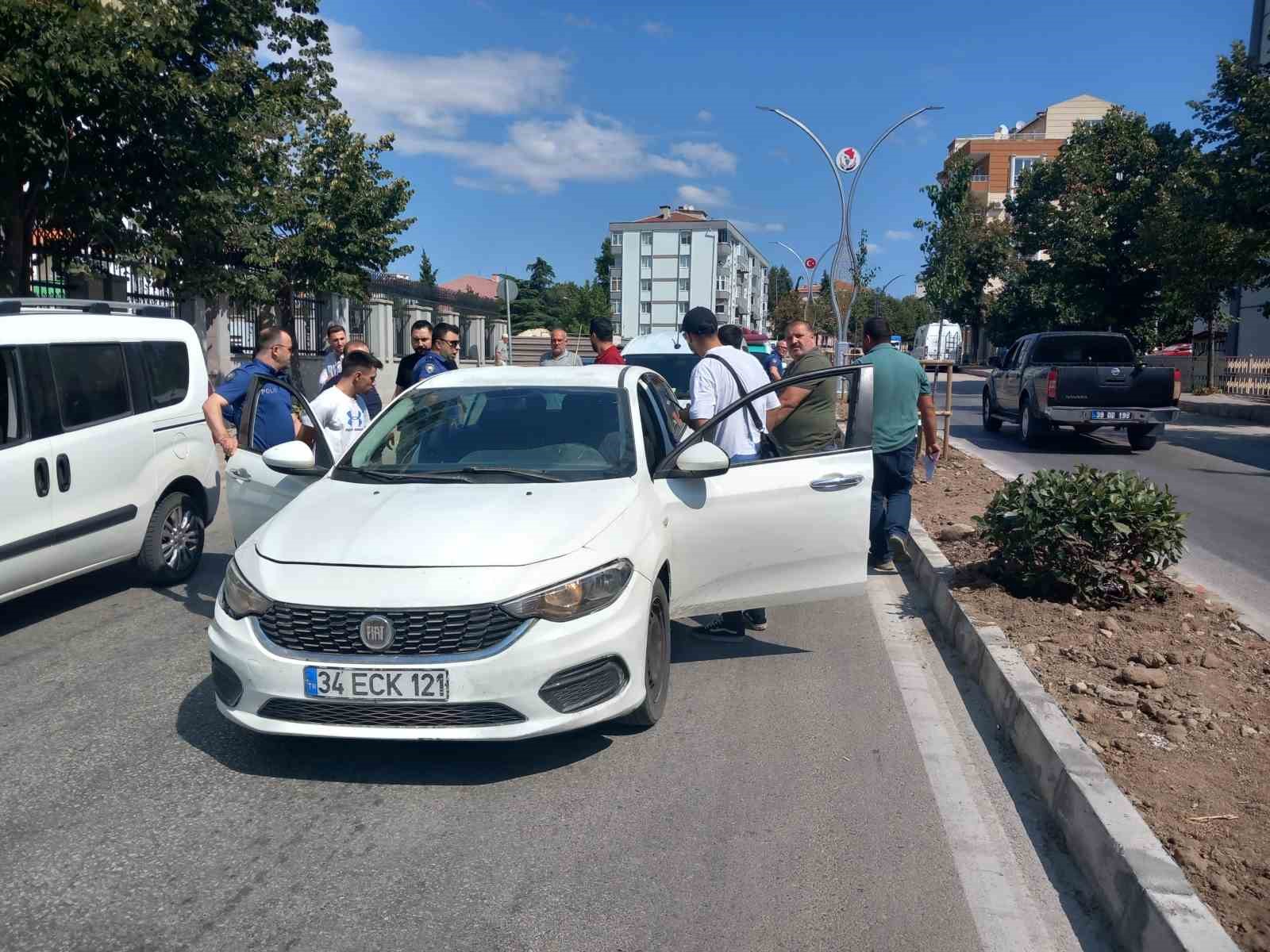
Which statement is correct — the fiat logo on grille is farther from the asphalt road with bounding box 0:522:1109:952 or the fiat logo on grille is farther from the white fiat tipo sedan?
the asphalt road with bounding box 0:522:1109:952

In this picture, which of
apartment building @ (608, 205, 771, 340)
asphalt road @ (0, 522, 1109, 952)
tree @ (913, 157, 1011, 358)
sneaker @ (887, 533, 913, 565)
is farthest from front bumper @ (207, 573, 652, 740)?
apartment building @ (608, 205, 771, 340)

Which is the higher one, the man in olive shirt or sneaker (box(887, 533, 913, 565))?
the man in olive shirt

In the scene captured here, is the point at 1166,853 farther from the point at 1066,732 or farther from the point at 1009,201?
the point at 1009,201

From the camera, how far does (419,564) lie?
408cm

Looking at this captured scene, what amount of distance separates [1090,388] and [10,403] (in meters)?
14.7

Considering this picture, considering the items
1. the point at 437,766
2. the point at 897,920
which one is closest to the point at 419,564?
the point at 437,766

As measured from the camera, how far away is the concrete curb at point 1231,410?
24125 mm

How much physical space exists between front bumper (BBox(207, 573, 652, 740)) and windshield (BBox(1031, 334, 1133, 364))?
1569 centimetres

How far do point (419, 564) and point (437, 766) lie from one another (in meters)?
A: 0.88

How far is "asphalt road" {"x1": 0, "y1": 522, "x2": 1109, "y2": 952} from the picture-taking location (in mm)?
3186

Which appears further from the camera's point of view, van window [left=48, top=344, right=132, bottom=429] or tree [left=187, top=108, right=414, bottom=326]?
tree [left=187, top=108, right=414, bottom=326]

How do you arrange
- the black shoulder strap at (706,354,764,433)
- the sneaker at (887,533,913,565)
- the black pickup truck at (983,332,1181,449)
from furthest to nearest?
the black pickup truck at (983,332,1181,449) → the sneaker at (887,533,913,565) → the black shoulder strap at (706,354,764,433)

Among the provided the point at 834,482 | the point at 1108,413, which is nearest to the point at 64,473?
the point at 834,482

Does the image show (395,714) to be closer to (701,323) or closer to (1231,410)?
(701,323)
